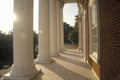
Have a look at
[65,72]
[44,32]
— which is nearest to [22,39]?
[65,72]

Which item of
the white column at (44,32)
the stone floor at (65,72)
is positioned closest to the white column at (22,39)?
the stone floor at (65,72)

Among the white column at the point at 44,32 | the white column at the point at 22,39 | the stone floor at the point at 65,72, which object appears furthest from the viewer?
the white column at the point at 44,32

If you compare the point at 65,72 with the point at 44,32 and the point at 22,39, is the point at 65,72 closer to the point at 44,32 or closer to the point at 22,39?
the point at 22,39

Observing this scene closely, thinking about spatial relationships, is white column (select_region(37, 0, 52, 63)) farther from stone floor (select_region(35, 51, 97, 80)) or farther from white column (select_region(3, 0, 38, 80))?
white column (select_region(3, 0, 38, 80))

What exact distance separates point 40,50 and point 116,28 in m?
18.8

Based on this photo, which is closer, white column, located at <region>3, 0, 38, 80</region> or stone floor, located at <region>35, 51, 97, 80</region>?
white column, located at <region>3, 0, 38, 80</region>

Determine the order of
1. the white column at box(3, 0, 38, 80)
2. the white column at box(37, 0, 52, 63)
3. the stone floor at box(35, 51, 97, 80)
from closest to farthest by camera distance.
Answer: the white column at box(3, 0, 38, 80), the stone floor at box(35, 51, 97, 80), the white column at box(37, 0, 52, 63)

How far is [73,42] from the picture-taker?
98.6 meters

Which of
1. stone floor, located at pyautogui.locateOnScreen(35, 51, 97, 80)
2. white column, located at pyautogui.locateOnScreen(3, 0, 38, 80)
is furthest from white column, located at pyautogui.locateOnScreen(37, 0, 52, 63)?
white column, located at pyautogui.locateOnScreen(3, 0, 38, 80)

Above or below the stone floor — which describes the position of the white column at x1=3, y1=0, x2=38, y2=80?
above

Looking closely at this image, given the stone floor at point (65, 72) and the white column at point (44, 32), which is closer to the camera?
the stone floor at point (65, 72)

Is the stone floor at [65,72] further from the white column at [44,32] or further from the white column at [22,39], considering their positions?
the white column at [44,32]

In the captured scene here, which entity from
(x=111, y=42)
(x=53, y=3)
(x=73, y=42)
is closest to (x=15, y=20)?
(x=111, y=42)

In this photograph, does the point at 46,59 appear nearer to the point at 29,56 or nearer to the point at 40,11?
the point at 40,11
